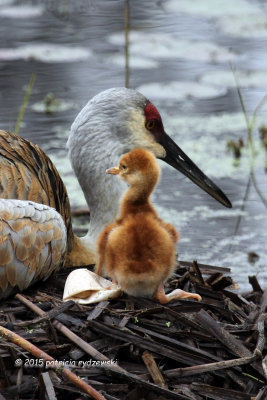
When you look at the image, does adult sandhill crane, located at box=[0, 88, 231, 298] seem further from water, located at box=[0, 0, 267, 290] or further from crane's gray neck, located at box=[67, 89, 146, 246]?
water, located at box=[0, 0, 267, 290]

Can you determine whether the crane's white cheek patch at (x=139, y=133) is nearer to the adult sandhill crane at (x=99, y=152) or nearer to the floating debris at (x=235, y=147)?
the adult sandhill crane at (x=99, y=152)

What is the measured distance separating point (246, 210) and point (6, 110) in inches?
86.2

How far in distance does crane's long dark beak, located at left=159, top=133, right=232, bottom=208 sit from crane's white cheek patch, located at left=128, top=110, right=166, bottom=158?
0.07m

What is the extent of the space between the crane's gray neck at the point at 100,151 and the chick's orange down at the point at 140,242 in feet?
2.75

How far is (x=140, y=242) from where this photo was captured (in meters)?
3.68

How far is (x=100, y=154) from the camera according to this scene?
4684 mm

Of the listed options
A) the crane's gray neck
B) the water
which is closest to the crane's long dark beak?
the crane's gray neck

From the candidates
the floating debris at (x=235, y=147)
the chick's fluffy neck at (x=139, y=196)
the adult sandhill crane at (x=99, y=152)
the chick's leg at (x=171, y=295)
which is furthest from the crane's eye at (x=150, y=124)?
the floating debris at (x=235, y=147)

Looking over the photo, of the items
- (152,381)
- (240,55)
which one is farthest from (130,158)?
(240,55)

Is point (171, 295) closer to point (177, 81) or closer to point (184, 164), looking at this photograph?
point (184, 164)

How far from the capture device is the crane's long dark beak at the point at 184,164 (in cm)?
489

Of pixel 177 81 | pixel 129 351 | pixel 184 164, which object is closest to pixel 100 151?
pixel 184 164

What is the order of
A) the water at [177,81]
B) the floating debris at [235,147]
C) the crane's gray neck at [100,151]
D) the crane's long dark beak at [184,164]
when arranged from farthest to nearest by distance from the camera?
the floating debris at [235,147] → the water at [177,81] → the crane's long dark beak at [184,164] → the crane's gray neck at [100,151]

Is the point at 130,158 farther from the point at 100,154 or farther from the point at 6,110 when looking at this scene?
the point at 6,110
